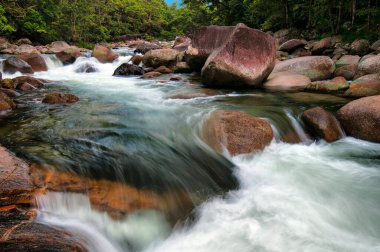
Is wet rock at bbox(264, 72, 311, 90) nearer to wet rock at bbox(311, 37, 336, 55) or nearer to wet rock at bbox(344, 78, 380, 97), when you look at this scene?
wet rock at bbox(344, 78, 380, 97)

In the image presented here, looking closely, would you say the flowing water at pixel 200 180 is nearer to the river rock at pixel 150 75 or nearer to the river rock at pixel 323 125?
the river rock at pixel 323 125

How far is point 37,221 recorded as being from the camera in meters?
2.59

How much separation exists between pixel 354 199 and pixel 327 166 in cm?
91

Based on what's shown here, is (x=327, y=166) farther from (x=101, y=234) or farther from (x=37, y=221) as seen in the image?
(x=37, y=221)

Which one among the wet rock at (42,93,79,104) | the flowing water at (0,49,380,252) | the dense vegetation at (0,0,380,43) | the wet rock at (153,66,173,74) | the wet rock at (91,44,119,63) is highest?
the dense vegetation at (0,0,380,43)

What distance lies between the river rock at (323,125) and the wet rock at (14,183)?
15.5 ft

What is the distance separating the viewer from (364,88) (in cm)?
780

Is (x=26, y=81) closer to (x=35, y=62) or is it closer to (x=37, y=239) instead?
(x=35, y=62)

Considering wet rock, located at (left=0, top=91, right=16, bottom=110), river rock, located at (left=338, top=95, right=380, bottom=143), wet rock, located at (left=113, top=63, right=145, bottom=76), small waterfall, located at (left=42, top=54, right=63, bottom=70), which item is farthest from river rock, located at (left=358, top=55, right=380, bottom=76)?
small waterfall, located at (left=42, top=54, right=63, bottom=70)

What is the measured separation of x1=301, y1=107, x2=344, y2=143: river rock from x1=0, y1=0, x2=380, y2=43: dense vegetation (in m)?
6.60

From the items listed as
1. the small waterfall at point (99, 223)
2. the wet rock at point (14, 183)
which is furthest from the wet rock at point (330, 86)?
the wet rock at point (14, 183)

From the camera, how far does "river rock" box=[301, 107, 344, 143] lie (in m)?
5.39

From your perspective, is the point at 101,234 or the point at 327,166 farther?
the point at 327,166

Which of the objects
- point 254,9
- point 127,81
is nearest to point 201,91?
point 127,81
